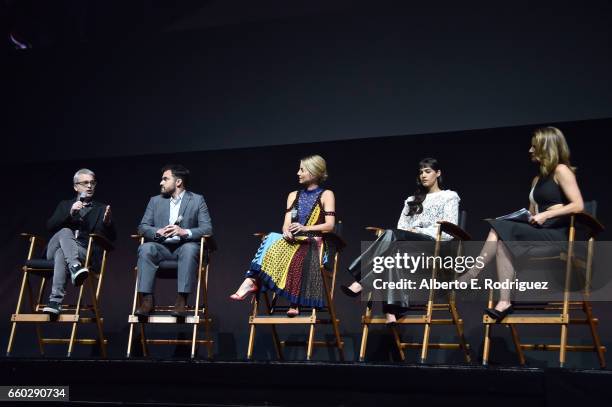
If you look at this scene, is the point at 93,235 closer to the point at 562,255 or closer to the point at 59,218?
the point at 59,218

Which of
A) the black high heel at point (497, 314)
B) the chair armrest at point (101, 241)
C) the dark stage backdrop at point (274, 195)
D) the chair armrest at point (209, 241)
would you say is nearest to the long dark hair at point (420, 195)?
the dark stage backdrop at point (274, 195)

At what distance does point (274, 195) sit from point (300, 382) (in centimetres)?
211

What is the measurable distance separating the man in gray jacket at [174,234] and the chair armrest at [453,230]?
4.90 ft

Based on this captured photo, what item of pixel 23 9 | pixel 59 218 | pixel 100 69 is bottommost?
pixel 59 218

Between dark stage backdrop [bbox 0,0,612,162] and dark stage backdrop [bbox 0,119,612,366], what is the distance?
0.10m

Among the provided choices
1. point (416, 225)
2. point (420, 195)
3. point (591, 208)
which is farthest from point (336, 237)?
point (591, 208)

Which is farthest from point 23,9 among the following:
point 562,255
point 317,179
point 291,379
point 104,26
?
point 562,255

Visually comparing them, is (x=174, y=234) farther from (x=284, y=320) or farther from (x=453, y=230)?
(x=453, y=230)

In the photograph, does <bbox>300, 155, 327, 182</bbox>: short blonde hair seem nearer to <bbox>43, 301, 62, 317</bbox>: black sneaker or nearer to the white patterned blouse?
the white patterned blouse

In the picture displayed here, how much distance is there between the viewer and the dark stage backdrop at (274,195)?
15.5 ft

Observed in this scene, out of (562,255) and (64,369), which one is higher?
(562,255)

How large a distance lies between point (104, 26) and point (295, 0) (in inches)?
63.3

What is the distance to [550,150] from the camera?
12.9 feet

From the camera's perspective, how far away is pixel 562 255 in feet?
12.3
